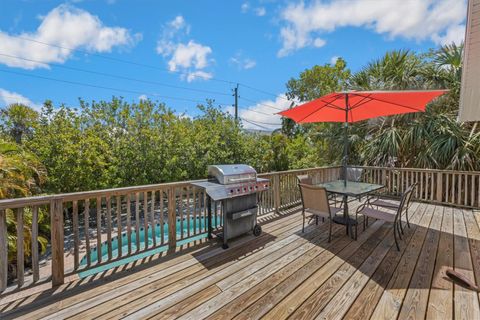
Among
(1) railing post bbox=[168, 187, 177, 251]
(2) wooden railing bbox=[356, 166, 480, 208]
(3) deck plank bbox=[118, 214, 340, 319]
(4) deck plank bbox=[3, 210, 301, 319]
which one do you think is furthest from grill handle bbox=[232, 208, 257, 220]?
(2) wooden railing bbox=[356, 166, 480, 208]

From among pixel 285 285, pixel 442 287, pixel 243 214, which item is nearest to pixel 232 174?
pixel 243 214

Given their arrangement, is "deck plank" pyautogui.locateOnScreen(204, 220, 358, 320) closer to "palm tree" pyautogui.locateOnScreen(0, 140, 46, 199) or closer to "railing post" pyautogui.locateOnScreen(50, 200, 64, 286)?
"railing post" pyautogui.locateOnScreen(50, 200, 64, 286)

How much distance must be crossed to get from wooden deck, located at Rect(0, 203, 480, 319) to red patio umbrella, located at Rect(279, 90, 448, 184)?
1665mm

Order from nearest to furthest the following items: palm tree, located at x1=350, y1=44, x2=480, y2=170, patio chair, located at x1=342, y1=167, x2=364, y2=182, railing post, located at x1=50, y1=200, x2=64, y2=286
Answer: railing post, located at x1=50, y1=200, x2=64, y2=286 → patio chair, located at x1=342, y1=167, x2=364, y2=182 → palm tree, located at x1=350, y1=44, x2=480, y2=170

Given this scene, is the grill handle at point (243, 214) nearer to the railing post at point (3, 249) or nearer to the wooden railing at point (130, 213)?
the wooden railing at point (130, 213)

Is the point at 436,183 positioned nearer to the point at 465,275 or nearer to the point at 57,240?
the point at 465,275

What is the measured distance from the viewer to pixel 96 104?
6910 millimetres

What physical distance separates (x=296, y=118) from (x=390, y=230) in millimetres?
2529

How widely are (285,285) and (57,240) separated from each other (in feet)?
7.68

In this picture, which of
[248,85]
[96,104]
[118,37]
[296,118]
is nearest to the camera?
[296,118]

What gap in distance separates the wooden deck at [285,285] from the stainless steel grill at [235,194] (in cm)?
24

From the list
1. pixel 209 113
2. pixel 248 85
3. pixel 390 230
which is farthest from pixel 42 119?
pixel 248 85

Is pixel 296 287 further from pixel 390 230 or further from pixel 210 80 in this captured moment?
pixel 210 80

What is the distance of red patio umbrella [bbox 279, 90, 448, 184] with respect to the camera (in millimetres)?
3387
